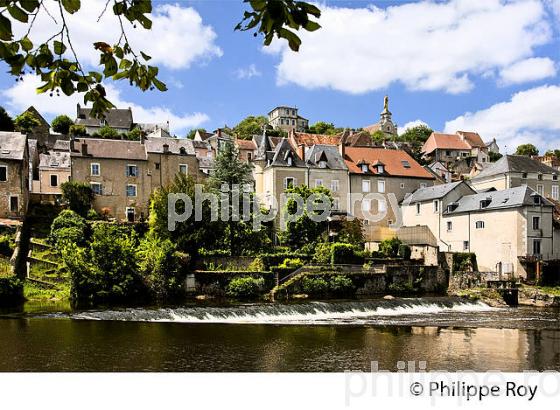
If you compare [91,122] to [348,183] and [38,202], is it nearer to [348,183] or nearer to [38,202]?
[38,202]

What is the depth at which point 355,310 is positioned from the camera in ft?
65.1

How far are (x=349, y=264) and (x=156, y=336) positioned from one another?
1547 centimetres

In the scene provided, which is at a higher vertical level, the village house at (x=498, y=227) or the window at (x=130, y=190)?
the window at (x=130, y=190)

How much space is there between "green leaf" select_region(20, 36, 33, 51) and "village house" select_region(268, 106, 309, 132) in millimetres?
87169

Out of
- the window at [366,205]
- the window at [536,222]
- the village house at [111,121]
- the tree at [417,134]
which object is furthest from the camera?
the tree at [417,134]

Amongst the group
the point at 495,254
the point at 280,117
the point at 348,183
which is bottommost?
the point at 495,254

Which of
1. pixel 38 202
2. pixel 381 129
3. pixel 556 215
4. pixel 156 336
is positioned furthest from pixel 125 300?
pixel 381 129

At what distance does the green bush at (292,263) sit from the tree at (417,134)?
61.5m

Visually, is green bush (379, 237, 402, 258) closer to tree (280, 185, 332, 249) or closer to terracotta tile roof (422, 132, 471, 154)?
tree (280, 185, 332, 249)

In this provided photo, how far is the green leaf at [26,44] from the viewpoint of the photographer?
2.74 meters

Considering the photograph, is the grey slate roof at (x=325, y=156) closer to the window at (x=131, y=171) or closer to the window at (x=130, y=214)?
the window at (x=131, y=171)

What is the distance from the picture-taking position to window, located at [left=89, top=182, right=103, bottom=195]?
108 feet

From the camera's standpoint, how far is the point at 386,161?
38.2 m

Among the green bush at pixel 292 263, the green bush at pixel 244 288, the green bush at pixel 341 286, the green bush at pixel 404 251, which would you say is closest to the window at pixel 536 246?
the green bush at pixel 404 251
